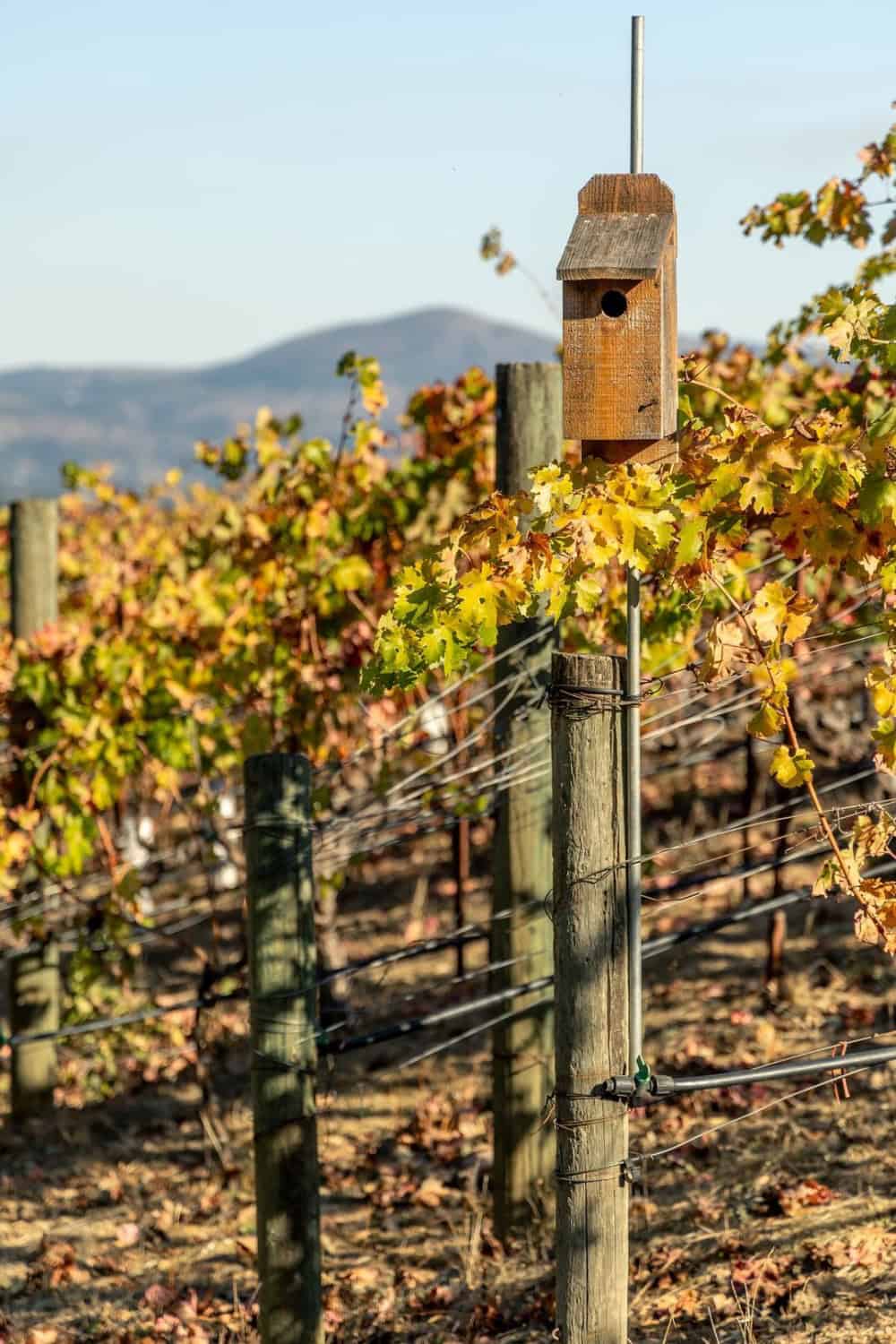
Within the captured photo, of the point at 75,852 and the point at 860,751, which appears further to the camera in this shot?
the point at 860,751

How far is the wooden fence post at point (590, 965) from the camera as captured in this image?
9.04 feet

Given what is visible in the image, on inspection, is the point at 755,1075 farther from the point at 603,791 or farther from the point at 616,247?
the point at 616,247

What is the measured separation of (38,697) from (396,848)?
15.2 ft

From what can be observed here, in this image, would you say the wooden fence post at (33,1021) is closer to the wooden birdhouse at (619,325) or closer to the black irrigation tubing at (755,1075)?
the black irrigation tubing at (755,1075)

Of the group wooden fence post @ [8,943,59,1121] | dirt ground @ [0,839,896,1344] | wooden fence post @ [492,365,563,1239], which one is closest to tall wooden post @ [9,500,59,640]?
wooden fence post @ [8,943,59,1121]

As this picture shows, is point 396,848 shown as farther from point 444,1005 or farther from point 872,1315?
point 872,1315

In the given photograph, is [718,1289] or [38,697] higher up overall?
[38,697]

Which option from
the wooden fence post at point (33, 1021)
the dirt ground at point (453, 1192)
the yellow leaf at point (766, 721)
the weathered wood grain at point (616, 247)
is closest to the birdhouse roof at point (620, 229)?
the weathered wood grain at point (616, 247)

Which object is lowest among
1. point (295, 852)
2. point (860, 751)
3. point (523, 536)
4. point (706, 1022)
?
point (706, 1022)

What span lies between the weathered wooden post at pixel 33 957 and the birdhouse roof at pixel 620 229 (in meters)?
3.70

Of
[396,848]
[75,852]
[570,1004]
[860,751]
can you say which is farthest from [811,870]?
[570,1004]

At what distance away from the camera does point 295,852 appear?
11.8ft

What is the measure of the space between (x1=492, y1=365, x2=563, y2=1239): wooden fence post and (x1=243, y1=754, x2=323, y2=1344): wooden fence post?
35.8 inches

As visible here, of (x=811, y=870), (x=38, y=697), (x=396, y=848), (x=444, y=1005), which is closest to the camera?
(x=38, y=697)
